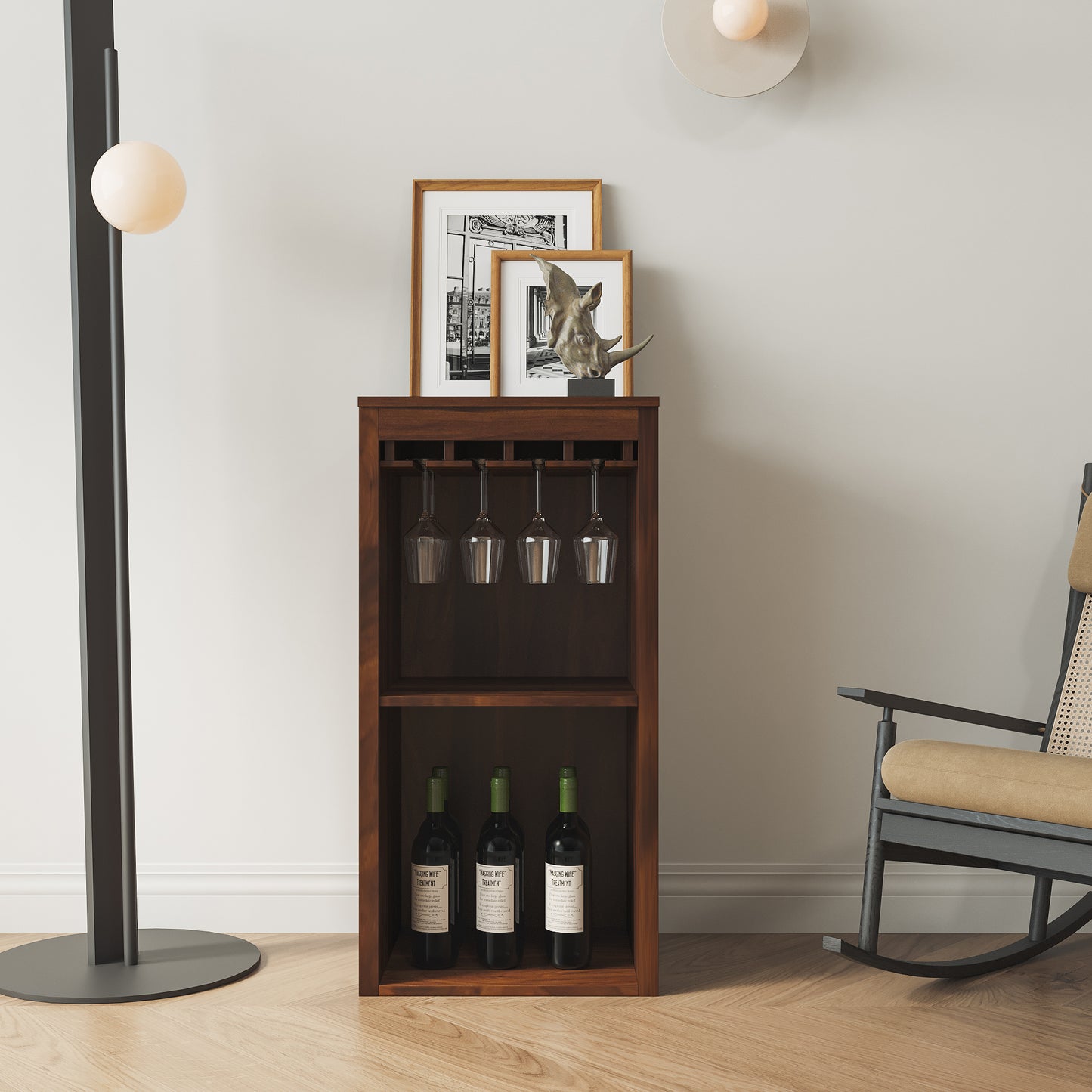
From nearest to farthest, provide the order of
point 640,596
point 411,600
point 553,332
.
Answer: point 640,596, point 553,332, point 411,600

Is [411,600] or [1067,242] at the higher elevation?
[1067,242]

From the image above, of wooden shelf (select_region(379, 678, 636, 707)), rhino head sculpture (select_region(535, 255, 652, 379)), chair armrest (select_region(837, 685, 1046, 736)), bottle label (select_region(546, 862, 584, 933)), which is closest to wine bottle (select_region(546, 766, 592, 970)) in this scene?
bottle label (select_region(546, 862, 584, 933))

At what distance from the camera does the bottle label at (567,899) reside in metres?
1.78

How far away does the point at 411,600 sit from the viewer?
2.08 m

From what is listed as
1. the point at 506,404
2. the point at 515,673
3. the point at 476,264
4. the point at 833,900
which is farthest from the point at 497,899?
the point at 476,264

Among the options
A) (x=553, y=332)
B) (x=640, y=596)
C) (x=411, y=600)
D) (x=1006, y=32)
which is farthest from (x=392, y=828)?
(x=1006, y=32)

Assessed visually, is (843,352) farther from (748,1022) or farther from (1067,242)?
(748,1022)

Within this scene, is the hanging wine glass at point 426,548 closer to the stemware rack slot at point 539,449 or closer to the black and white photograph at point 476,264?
the stemware rack slot at point 539,449

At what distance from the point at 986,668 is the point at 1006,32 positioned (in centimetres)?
132

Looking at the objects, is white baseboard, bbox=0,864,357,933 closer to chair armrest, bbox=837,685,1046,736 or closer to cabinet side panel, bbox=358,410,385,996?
cabinet side panel, bbox=358,410,385,996

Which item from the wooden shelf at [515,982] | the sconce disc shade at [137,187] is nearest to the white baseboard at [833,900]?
the wooden shelf at [515,982]

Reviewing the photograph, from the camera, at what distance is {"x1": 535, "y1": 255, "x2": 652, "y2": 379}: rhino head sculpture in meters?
1.85

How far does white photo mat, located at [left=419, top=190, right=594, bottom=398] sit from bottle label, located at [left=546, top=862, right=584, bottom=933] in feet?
3.09

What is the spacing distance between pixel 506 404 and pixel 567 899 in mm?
863
